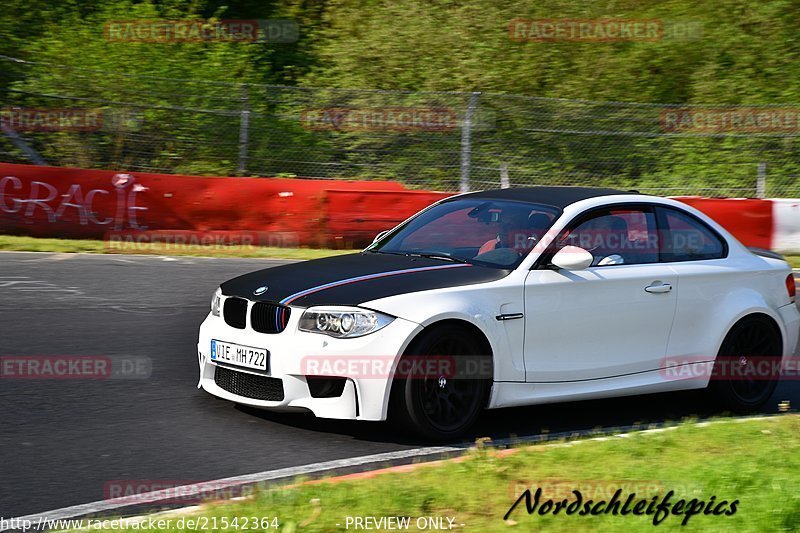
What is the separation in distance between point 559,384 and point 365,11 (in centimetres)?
2315

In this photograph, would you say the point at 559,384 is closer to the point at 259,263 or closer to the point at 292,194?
the point at 259,263

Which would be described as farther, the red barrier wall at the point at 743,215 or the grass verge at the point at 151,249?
the red barrier wall at the point at 743,215

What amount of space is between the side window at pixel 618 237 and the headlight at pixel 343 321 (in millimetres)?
1469

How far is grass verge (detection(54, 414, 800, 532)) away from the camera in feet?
15.5

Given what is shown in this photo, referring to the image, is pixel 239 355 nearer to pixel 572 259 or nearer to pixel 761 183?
pixel 572 259

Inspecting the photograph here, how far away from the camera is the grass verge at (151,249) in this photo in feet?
50.4

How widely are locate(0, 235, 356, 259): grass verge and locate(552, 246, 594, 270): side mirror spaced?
29.4ft

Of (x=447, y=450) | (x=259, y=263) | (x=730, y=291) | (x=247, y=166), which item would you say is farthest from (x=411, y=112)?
(x=447, y=450)

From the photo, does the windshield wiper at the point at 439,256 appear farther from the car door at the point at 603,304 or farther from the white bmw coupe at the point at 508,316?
the car door at the point at 603,304

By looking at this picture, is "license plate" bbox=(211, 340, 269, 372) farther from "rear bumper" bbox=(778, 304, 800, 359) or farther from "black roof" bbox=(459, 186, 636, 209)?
"rear bumper" bbox=(778, 304, 800, 359)

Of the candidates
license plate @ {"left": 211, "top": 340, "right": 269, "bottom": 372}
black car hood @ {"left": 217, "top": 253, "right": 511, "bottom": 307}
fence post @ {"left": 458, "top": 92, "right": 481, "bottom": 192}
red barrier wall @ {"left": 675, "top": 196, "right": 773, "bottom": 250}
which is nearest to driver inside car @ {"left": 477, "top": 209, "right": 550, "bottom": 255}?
black car hood @ {"left": 217, "top": 253, "right": 511, "bottom": 307}

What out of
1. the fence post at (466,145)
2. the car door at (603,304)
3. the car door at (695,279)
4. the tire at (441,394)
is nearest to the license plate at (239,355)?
the tire at (441,394)

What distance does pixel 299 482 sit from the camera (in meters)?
5.38

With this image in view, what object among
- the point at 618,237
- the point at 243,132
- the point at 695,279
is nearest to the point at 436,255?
the point at 618,237
